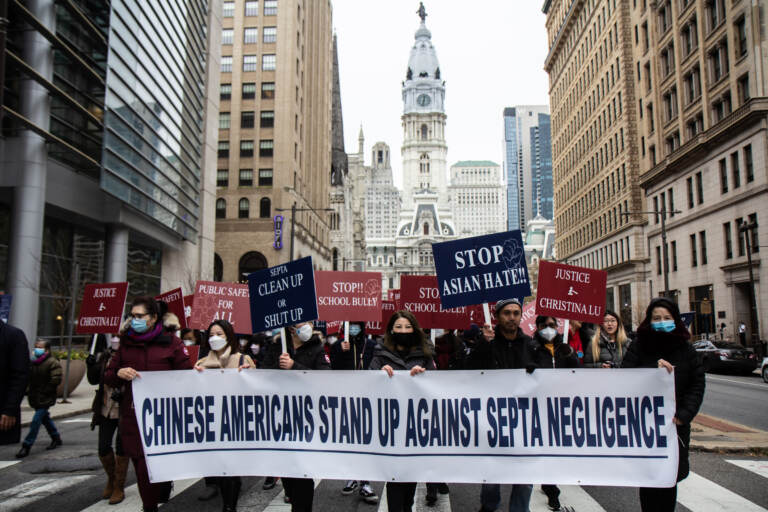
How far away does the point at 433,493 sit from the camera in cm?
676

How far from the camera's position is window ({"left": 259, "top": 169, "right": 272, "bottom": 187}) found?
5347cm

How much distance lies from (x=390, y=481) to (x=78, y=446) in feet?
23.6

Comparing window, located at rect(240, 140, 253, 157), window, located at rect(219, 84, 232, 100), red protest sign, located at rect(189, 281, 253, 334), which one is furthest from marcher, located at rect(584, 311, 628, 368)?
window, located at rect(219, 84, 232, 100)

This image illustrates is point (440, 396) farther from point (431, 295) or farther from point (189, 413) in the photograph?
point (431, 295)

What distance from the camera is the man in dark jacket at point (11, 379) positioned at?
5.29 metres

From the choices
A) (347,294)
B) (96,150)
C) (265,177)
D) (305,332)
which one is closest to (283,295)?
(305,332)

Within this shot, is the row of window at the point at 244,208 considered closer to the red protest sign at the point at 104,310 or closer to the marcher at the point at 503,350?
the red protest sign at the point at 104,310

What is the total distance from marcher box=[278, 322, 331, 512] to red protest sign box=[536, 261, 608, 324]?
9.13 feet

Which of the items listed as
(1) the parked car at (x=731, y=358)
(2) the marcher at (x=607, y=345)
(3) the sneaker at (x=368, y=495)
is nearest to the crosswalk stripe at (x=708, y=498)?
(2) the marcher at (x=607, y=345)

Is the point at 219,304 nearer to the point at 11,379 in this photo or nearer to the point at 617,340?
the point at 11,379

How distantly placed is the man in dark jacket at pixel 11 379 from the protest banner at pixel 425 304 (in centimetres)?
567

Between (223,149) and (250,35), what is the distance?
35.7 ft

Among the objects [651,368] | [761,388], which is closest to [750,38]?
[761,388]

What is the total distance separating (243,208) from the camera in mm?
53219
